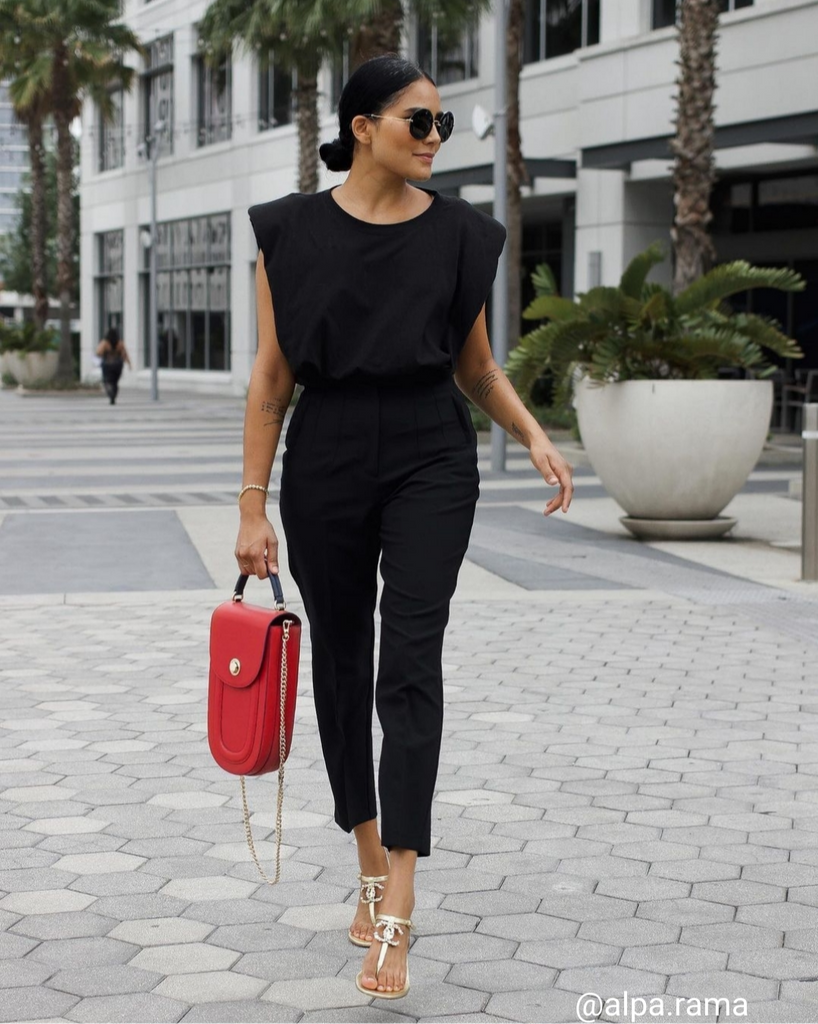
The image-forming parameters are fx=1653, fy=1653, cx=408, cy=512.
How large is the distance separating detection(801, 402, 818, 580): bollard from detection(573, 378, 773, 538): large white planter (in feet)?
4.88

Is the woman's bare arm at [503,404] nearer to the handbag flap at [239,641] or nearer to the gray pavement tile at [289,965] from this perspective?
the handbag flap at [239,641]

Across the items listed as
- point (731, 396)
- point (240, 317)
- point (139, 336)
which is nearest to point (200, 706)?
point (731, 396)

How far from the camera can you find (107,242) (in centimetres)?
5425

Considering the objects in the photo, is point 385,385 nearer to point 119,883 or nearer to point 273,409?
point 273,409

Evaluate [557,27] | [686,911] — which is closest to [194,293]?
[557,27]

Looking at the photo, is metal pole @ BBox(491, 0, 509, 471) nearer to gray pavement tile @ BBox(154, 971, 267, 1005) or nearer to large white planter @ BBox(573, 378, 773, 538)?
large white planter @ BBox(573, 378, 773, 538)

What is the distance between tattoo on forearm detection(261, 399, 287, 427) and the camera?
361 cm

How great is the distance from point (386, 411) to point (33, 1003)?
139cm

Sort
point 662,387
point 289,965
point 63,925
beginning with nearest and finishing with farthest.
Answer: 1. point 289,965
2. point 63,925
3. point 662,387

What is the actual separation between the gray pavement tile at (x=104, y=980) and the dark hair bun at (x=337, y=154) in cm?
177

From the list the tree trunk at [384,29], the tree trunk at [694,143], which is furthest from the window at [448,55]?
the tree trunk at [694,143]

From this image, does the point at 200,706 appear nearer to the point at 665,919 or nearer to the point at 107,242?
the point at 665,919

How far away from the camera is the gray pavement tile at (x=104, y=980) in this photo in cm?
339

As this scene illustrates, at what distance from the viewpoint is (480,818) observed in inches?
186
